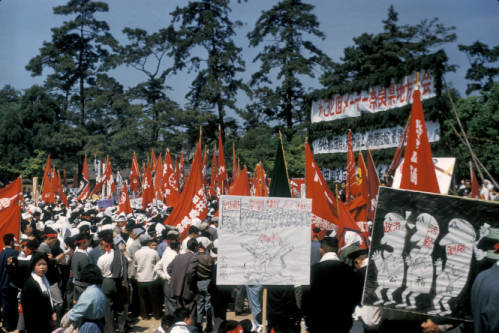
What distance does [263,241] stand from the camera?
4.72 metres

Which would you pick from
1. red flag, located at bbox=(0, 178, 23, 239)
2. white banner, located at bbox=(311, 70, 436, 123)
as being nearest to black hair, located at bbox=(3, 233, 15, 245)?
red flag, located at bbox=(0, 178, 23, 239)

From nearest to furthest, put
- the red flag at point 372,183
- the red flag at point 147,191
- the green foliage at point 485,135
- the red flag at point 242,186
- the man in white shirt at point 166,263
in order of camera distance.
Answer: the man in white shirt at point 166,263
the red flag at point 372,183
the red flag at point 242,186
the red flag at point 147,191
the green foliage at point 485,135

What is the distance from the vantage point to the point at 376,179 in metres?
8.52

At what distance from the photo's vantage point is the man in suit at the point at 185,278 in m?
6.73

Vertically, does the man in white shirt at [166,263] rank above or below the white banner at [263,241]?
below

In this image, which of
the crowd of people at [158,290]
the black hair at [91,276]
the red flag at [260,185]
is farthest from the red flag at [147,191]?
the black hair at [91,276]

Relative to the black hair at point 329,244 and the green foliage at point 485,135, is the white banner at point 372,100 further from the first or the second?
the black hair at point 329,244

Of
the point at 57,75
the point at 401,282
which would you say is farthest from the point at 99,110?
the point at 401,282

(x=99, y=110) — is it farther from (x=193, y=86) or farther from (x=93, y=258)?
(x=93, y=258)

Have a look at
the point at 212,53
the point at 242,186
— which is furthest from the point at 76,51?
the point at 242,186

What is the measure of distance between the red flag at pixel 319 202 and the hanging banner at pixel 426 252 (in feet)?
14.0

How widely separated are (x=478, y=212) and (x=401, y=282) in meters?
0.87

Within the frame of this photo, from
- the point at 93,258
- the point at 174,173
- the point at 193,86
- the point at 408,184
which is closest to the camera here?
the point at 408,184

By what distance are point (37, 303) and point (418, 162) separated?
16.4 ft
